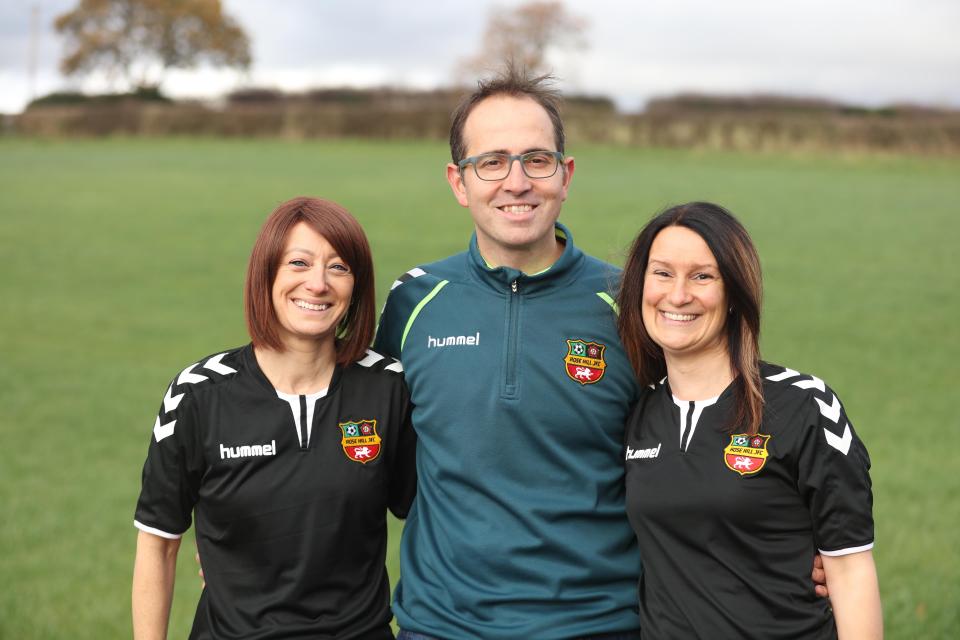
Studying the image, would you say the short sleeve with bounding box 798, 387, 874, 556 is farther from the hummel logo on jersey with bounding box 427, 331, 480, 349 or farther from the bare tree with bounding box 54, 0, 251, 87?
the bare tree with bounding box 54, 0, 251, 87

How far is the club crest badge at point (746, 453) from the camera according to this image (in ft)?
9.59

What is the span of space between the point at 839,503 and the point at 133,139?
151 ft

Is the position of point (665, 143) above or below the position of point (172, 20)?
below

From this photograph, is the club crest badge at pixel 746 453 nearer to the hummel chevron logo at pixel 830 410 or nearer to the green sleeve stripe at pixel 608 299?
the hummel chevron logo at pixel 830 410

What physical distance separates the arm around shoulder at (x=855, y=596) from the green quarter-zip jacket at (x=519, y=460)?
1.80ft

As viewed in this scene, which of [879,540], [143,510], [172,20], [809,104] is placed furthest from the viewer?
[172,20]

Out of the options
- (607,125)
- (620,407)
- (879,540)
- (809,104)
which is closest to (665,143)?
(607,125)

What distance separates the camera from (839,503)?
2.84m

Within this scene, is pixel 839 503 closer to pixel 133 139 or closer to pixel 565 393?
pixel 565 393

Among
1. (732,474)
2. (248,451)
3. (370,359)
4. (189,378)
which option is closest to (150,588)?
(248,451)

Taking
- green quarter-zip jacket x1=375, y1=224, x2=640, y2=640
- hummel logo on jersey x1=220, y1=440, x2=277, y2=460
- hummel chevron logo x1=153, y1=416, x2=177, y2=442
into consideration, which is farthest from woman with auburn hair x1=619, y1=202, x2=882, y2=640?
hummel chevron logo x1=153, y1=416, x2=177, y2=442

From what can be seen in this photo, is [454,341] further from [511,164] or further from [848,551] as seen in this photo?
[848,551]

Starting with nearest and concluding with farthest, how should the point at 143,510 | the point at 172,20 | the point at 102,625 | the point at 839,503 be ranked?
1. the point at 839,503
2. the point at 143,510
3. the point at 102,625
4. the point at 172,20

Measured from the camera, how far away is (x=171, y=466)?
3205 millimetres
